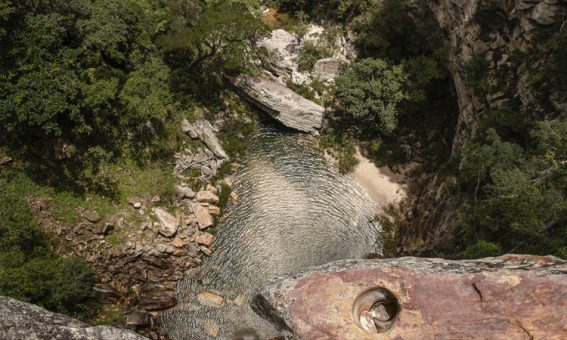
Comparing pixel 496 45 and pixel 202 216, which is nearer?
pixel 496 45

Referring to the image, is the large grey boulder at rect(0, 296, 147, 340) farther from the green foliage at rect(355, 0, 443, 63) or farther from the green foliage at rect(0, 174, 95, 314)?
the green foliage at rect(355, 0, 443, 63)

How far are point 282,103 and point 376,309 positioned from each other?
19233mm

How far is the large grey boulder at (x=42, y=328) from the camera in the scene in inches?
474

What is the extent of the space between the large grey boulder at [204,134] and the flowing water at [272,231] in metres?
2.04

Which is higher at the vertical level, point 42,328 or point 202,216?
point 42,328

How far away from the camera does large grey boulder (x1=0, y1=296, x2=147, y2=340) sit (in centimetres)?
1204

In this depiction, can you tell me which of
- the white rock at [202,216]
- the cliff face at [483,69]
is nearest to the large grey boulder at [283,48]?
the cliff face at [483,69]

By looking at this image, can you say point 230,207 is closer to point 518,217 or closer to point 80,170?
point 80,170

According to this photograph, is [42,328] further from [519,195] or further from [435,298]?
[519,195]

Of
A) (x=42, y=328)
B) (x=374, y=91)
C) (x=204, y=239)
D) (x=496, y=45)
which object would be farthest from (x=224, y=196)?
(x=496, y=45)

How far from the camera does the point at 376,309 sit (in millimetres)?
11578

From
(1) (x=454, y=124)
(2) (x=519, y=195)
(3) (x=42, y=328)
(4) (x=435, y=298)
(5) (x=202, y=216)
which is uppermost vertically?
(1) (x=454, y=124)

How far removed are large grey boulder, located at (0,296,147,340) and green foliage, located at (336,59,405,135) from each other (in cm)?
2033

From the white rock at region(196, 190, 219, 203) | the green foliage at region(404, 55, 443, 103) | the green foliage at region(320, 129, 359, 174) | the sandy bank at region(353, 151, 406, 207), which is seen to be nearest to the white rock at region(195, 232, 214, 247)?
the white rock at region(196, 190, 219, 203)
